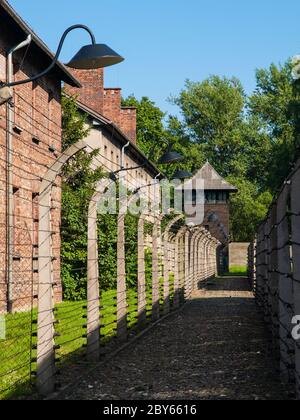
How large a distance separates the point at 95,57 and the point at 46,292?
12.4 feet

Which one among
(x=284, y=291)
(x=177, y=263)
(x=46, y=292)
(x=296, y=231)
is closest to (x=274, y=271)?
(x=284, y=291)

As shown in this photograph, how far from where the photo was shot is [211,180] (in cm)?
7838

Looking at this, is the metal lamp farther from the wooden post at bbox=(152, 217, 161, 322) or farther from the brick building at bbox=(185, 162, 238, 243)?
the brick building at bbox=(185, 162, 238, 243)

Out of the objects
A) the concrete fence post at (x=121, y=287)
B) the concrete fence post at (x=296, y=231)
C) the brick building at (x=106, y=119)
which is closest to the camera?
the concrete fence post at (x=296, y=231)

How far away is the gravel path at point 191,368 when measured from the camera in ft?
26.3

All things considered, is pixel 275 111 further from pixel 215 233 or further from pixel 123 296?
pixel 123 296

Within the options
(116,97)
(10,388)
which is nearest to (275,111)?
(116,97)

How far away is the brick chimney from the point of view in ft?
126

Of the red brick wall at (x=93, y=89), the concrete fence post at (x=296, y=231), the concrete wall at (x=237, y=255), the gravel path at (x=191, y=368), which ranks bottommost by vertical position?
the gravel path at (x=191, y=368)

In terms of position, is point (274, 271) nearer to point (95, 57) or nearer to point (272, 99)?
point (95, 57)

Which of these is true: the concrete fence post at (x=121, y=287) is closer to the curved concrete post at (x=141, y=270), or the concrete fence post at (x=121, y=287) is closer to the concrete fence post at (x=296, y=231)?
the curved concrete post at (x=141, y=270)

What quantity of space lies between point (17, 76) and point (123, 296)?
913cm

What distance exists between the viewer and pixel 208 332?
47.0 ft

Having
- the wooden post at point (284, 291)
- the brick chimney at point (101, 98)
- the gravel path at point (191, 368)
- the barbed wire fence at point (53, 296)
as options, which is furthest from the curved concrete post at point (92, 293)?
the brick chimney at point (101, 98)
